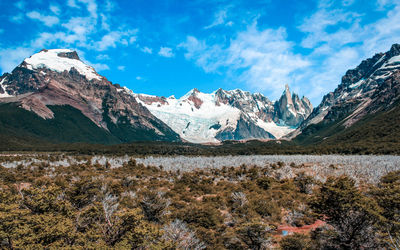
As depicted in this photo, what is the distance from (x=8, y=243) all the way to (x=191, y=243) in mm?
9690

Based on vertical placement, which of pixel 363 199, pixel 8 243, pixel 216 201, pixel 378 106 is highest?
pixel 378 106

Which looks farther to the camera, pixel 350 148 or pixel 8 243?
pixel 350 148

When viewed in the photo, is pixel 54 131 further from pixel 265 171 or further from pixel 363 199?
pixel 363 199

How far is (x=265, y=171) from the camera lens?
48.6 metres

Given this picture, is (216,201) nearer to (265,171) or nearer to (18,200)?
(18,200)

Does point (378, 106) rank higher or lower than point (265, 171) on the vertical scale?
higher

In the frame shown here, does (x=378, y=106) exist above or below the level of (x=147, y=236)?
above

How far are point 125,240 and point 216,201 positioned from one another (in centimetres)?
1742

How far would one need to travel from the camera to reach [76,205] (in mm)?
20781

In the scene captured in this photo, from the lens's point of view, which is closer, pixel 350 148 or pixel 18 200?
pixel 18 200

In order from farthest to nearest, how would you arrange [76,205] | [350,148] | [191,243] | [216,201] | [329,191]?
[350,148], [216,201], [76,205], [329,191], [191,243]

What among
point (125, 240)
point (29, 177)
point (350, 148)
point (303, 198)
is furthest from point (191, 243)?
point (350, 148)

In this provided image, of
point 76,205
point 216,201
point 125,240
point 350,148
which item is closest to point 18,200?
point 76,205

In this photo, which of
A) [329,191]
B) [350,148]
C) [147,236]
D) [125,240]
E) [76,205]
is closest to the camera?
[125,240]
